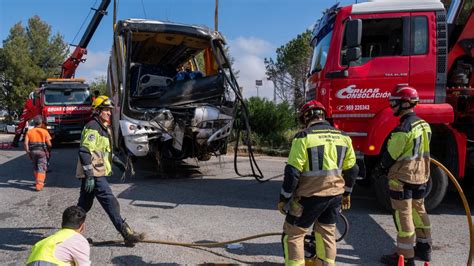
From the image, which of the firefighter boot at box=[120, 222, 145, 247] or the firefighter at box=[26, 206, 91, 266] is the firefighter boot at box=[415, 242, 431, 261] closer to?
the firefighter boot at box=[120, 222, 145, 247]

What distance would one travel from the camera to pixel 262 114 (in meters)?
14.8

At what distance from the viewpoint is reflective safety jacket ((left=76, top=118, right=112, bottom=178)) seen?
445cm

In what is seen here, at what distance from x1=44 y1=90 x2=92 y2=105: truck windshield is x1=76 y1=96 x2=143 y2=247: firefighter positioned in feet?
37.6

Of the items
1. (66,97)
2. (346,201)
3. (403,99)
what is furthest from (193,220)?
(66,97)

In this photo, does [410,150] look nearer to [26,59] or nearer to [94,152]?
[94,152]

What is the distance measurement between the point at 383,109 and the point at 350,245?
2023mm

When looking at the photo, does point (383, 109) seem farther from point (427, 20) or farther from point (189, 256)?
point (189, 256)

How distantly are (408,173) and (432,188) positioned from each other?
1844mm

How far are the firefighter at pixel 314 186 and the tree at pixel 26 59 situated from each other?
3699 centimetres

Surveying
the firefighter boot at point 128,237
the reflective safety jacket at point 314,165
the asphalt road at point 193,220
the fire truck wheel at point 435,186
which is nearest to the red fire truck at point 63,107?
the asphalt road at point 193,220

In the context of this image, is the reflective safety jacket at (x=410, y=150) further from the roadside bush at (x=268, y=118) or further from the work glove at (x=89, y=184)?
the roadside bush at (x=268, y=118)

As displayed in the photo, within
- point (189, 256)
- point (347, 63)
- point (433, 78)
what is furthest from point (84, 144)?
point (433, 78)

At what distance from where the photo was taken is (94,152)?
14.9 feet

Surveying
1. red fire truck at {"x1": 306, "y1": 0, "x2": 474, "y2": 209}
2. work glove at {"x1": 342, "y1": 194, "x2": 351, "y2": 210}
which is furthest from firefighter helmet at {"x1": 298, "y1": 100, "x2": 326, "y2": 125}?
red fire truck at {"x1": 306, "y1": 0, "x2": 474, "y2": 209}
